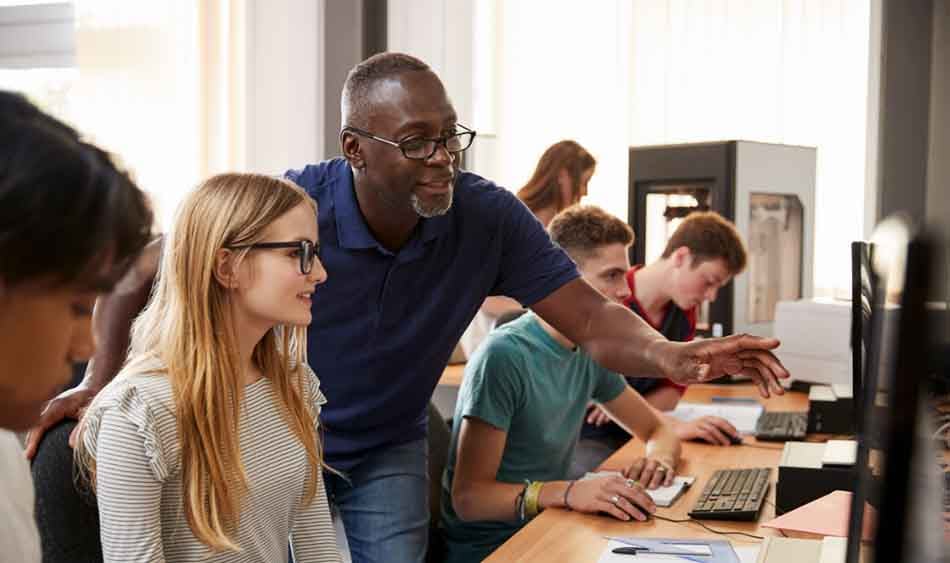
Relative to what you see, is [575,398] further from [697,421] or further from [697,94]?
[697,94]

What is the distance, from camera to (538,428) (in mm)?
2160

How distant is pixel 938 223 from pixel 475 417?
1.52 meters

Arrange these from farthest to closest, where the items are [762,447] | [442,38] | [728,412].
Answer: [442,38]
[728,412]
[762,447]

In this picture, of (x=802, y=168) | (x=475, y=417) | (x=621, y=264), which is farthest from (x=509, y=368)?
(x=802, y=168)

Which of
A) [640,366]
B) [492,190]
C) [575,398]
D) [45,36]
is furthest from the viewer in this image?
[45,36]

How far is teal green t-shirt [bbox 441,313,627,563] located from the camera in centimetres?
205

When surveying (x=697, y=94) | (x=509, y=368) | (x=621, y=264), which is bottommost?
(x=509, y=368)

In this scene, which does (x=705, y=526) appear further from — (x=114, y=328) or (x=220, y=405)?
(x=114, y=328)

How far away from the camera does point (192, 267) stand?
1546 millimetres

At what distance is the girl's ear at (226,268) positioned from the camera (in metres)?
1.56

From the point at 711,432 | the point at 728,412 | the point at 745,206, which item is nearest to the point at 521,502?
the point at 711,432

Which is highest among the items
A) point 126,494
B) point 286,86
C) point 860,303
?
point 286,86

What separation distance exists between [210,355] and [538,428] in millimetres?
849

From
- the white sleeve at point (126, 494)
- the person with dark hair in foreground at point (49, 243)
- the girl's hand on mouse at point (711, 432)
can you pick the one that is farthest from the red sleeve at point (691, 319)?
the person with dark hair in foreground at point (49, 243)
